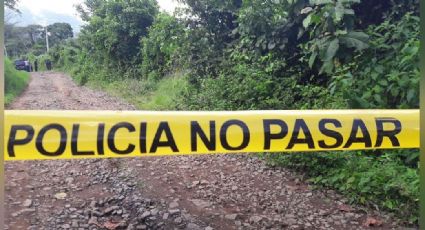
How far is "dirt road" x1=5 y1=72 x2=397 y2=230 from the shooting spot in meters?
2.98

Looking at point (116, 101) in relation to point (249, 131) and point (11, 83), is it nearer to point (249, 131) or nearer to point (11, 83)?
point (11, 83)

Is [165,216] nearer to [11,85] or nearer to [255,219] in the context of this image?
[255,219]

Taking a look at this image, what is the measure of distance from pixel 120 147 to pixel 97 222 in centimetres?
128

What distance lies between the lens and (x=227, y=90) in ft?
21.2

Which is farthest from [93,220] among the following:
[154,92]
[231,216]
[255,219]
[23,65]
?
[23,65]

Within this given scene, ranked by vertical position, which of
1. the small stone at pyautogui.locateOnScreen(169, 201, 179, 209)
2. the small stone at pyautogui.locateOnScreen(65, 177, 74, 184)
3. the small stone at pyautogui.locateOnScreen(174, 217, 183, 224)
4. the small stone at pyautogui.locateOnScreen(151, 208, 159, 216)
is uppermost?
the small stone at pyautogui.locateOnScreen(65, 177, 74, 184)

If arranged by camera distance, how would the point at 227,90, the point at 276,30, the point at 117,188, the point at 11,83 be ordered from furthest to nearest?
the point at 11,83 → the point at 227,90 → the point at 276,30 → the point at 117,188

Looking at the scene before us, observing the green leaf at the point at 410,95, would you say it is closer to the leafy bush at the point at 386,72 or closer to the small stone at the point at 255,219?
the leafy bush at the point at 386,72

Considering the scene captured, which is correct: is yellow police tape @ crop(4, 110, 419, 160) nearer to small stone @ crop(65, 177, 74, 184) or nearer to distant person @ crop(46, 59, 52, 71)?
small stone @ crop(65, 177, 74, 184)

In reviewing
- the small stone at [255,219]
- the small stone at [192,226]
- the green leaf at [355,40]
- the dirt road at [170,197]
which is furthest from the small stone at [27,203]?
the green leaf at [355,40]

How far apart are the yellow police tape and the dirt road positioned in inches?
43.6

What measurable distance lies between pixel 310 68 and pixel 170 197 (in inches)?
114

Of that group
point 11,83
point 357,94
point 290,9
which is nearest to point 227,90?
point 290,9

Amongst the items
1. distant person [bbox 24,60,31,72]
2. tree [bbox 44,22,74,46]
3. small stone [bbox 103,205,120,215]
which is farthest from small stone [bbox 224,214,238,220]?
tree [bbox 44,22,74,46]
